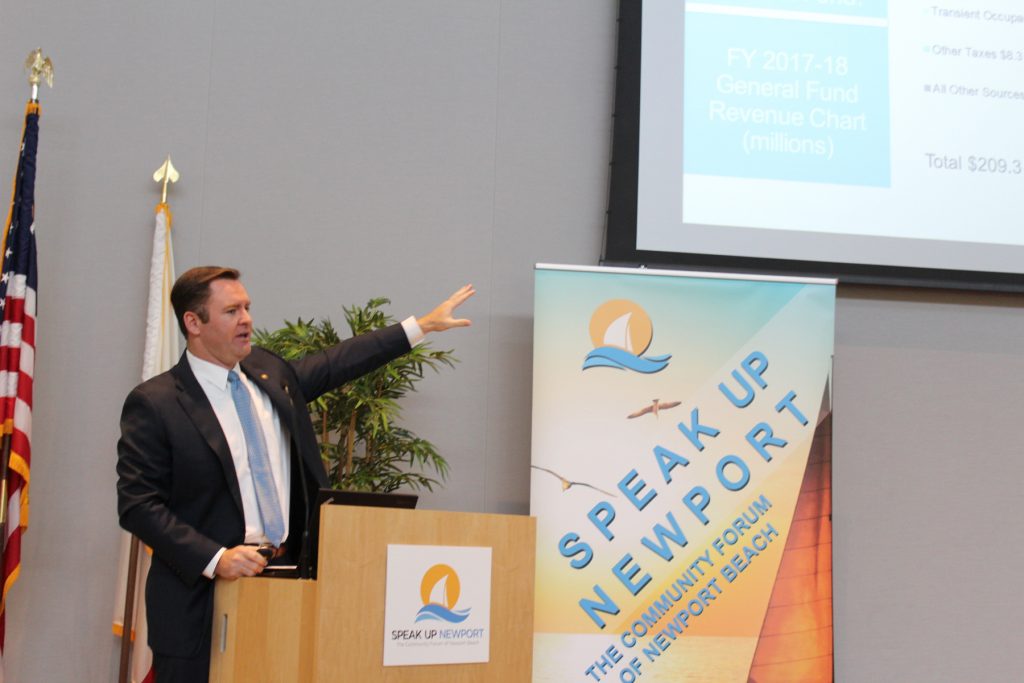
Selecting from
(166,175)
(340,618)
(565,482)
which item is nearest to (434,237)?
(166,175)

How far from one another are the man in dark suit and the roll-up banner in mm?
1330

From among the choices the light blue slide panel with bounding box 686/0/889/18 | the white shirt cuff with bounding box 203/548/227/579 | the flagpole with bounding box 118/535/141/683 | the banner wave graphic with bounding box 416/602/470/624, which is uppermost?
the light blue slide panel with bounding box 686/0/889/18

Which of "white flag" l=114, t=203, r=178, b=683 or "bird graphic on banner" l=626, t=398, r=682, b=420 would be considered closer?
"white flag" l=114, t=203, r=178, b=683

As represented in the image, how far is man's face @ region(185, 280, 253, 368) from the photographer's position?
2996mm

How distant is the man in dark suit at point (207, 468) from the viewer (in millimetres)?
2756

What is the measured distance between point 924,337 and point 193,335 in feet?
10.5

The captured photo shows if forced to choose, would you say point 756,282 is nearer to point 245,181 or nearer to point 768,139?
point 768,139

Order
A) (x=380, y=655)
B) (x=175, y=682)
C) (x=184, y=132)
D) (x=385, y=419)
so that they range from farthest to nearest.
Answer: (x=184, y=132) < (x=385, y=419) < (x=175, y=682) < (x=380, y=655)

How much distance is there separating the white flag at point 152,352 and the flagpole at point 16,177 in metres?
0.42

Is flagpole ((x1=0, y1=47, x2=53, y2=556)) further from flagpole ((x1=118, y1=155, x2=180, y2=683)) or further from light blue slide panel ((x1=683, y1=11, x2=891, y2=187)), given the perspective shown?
light blue slide panel ((x1=683, y1=11, x2=891, y2=187))

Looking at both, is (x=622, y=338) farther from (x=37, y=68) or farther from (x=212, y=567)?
(x=37, y=68)

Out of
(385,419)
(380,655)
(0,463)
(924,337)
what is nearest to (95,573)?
(0,463)

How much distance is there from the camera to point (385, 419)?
394 centimetres

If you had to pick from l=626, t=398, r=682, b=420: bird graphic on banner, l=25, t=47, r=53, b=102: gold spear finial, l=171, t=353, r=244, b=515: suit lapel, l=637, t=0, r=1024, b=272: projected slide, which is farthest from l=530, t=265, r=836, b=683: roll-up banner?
l=25, t=47, r=53, b=102: gold spear finial
